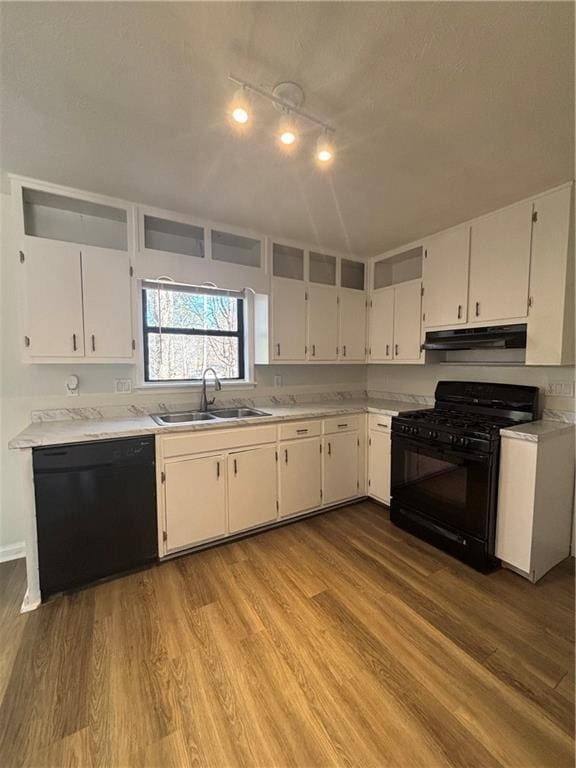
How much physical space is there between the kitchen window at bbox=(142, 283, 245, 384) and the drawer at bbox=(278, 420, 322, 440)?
31.8 inches

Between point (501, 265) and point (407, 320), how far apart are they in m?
0.92

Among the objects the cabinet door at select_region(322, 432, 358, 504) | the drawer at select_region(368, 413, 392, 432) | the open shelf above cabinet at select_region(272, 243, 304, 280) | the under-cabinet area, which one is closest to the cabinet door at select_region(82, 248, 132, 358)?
the under-cabinet area

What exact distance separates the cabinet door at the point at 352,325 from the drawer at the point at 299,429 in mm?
933

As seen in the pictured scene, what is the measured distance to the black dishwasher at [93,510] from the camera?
194 cm

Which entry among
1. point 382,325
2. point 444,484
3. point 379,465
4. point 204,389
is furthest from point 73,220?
point 444,484

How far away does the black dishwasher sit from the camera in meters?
1.94

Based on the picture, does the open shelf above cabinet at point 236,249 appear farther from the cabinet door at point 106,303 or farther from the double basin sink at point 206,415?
the double basin sink at point 206,415

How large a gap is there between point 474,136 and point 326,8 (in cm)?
103

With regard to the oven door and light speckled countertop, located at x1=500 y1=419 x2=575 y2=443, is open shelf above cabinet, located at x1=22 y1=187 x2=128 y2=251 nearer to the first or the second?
the oven door

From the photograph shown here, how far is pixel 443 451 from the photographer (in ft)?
8.05

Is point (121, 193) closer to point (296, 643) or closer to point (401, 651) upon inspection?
point (296, 643)

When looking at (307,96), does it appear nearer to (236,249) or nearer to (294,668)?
(236,249)

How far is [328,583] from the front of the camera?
2141mm

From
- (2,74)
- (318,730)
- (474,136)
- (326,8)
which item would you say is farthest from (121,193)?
(318,730)
